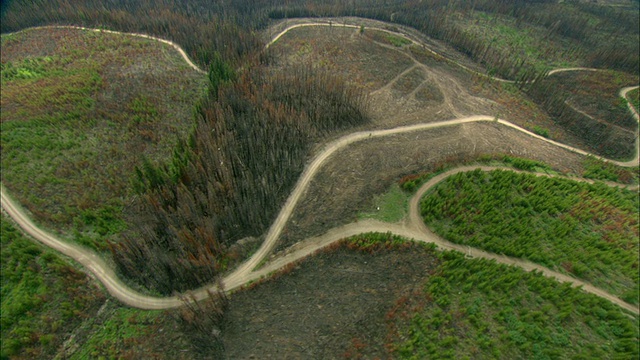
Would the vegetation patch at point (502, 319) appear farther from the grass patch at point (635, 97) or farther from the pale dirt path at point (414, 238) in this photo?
the grass patch at point (635, 97)

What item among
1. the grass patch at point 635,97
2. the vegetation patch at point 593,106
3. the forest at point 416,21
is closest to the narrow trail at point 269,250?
the vegetation patch at point 593,106

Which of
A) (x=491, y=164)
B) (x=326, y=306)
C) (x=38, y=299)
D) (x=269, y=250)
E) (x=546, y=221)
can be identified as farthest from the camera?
(x=491, y=164)

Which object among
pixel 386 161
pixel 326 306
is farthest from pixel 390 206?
pixel 326 306

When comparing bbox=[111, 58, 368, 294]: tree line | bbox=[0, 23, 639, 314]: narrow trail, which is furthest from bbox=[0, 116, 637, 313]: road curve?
bbox=[111, 58, 368, 294]: tree line

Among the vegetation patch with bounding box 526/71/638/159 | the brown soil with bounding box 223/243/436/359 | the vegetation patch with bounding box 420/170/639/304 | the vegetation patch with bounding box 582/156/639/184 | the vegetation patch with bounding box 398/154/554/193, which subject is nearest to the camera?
the brown soil with bounding box 223/243/436/359

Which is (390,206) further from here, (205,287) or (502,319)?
(205,287)

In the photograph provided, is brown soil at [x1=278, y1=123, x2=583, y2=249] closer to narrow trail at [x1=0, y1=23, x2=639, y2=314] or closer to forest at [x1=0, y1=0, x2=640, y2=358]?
narrow trail at [x1=0, y1=23, x2=639, y2=314]
